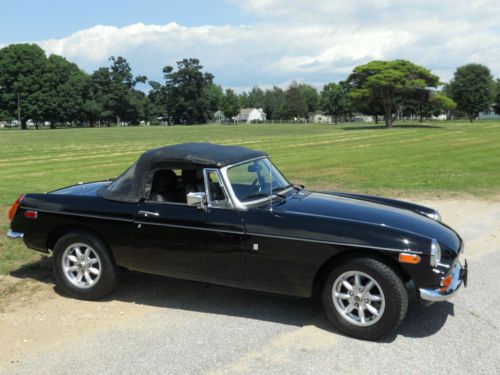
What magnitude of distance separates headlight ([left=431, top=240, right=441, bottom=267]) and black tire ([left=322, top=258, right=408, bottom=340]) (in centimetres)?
30

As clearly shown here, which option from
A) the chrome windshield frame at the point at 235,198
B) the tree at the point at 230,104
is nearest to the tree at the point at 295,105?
the tree at the point at 230,104

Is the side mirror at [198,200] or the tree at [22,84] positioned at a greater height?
the tree at [22,84]

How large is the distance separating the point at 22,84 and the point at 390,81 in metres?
64.3

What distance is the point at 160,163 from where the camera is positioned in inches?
195

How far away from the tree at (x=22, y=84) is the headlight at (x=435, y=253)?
9129 centimetres

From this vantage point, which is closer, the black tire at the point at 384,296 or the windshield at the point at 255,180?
the black tire at the point at 384,296

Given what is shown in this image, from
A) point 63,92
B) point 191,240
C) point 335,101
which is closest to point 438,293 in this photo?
point 191,240

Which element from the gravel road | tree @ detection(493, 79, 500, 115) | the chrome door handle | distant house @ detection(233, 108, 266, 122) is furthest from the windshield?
distant house @ detection(233, 108, 266, 122)

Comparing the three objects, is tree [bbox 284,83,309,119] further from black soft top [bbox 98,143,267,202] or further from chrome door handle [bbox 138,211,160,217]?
chrome door handle [bbox 138,211,160,217]

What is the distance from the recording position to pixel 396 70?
55.5 metres

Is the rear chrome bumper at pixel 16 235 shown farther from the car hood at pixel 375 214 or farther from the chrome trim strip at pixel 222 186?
the car hood at pixel 375 214

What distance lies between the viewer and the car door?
4.39 m

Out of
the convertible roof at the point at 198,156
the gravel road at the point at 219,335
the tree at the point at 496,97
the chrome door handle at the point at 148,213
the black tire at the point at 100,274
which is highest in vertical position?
the tree at the point at 496,97

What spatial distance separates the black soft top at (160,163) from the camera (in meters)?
4.81
